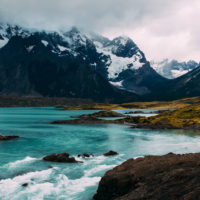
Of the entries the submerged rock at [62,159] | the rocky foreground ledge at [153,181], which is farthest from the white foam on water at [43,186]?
the submerged rock at [62,159]

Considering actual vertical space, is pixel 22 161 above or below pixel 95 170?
below

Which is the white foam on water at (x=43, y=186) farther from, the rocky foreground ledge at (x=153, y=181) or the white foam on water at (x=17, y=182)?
the rocky foreground ledge at (x=153, y=181)

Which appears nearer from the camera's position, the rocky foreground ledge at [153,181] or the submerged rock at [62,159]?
the rocky foreground ledge at [153,181]

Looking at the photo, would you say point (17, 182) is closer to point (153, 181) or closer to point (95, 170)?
point (95, 170)

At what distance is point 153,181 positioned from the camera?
28.2 m

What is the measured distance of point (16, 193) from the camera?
37812 mm

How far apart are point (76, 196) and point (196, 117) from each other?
11806 centimetres

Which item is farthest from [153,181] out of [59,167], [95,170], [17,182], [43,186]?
[59,167]

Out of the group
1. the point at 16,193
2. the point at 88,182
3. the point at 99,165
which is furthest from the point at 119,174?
the point at 99,165

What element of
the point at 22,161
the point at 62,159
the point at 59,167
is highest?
the point at 62,159

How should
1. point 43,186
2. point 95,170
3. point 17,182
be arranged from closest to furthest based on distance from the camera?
Result: point 43,186, point 17,182, point 95,170

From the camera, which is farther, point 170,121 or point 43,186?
point 170,121

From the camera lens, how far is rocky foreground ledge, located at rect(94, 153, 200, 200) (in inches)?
874

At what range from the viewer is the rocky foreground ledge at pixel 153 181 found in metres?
22.2
